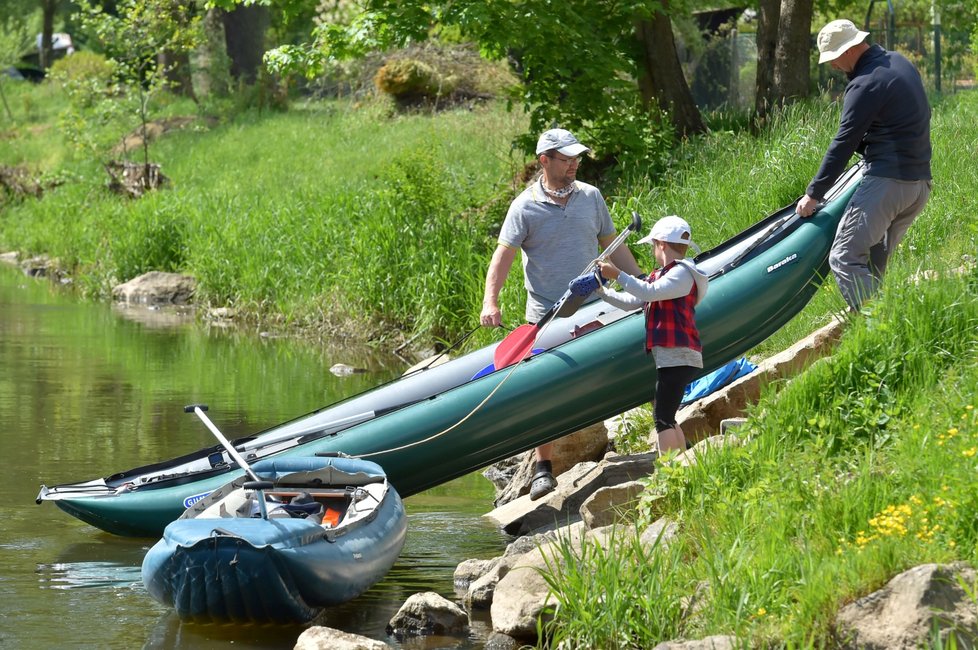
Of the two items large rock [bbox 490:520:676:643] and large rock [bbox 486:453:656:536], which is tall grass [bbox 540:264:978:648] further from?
large rock [bbox 486:453:656:536]

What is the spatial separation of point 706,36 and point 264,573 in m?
20.9

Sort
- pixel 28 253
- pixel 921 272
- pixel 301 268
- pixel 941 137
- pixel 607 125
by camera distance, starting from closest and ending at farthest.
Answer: pixel 921 272
pixel 941 137
pixel 607 125
pixel 301 268
pixel 28 253

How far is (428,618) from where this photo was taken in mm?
5875

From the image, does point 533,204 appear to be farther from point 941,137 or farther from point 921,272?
point 941,137

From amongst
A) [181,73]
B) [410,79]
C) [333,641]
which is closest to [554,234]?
[333,641]

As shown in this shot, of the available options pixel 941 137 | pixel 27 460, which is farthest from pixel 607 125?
pixel 27 460

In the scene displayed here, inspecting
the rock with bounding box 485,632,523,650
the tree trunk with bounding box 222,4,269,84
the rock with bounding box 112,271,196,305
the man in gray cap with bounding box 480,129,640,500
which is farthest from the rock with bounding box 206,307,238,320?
the tree trunk with bounding box 222,4,269,84

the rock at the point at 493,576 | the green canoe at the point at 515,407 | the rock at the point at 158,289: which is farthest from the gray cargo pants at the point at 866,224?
the rock at the point at 158,289

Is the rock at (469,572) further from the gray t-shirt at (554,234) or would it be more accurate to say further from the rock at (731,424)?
the gray t-shirt at (554,234)

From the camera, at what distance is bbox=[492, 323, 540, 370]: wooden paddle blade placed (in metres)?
7.28

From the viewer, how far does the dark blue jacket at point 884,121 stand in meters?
6.91

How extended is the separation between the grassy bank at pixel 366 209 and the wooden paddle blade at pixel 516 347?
1.95 m

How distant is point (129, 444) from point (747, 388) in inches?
183

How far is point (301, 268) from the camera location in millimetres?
15883
